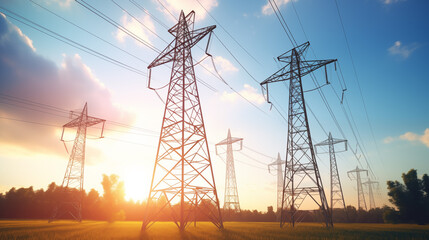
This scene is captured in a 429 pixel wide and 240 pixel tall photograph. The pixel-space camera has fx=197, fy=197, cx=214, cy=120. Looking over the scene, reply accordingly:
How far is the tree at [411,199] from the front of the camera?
3609 centimetres

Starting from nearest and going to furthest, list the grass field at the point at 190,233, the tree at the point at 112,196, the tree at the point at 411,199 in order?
the grass field at the point at 190,233, the tree at the point at 411,199, the tree at the point at 112,196

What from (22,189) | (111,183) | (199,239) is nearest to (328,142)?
(199,239)

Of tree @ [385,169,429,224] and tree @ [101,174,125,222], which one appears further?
tree @ [101,174,125,222]

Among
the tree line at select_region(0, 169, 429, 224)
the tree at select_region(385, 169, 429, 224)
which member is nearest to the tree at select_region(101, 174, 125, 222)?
the tree line at select_region(0, 169, 429, 224)

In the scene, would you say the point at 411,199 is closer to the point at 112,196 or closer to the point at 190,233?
the point at 190,233

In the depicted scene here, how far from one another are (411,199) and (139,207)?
2621 inches

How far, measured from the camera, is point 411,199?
1470 inches

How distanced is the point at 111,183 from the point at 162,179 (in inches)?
1632

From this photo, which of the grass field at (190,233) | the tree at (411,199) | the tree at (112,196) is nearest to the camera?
the grass field at (190,233)

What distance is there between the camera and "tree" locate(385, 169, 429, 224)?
36.1 meters

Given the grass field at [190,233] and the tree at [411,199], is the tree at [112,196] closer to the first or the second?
the grass field at [190,233]

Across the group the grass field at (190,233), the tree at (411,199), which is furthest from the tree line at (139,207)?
the grass field at (190,233)

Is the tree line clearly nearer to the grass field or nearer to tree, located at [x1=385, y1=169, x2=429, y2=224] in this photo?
tree, located at [x1=385, y1=169, x2=429, y2=224]

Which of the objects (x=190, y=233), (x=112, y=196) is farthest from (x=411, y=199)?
(x=112, y=196)
